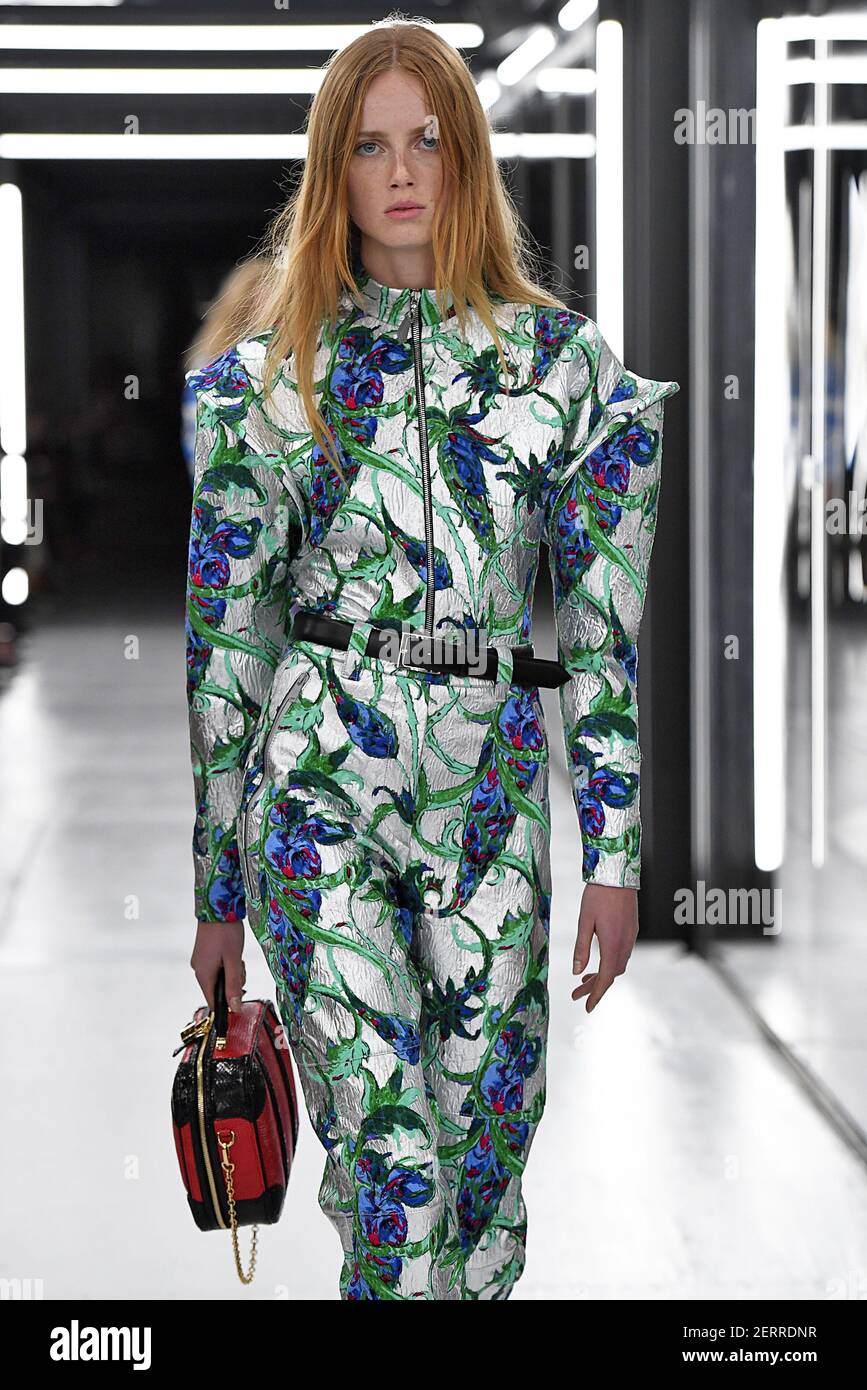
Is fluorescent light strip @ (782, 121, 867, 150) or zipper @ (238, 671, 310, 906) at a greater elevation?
fluorescent light strip @ (782, 121, 867, 150)

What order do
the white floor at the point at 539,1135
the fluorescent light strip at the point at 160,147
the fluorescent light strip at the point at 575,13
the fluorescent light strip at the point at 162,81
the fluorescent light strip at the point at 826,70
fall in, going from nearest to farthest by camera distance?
the white floor at the point at 539,1135 < the fluorescent light strip at the point at 826,70 < the fluorescent light strip at the point at 575,13 < the fluorescent light strip at the point at 162,81 < the fluorescent light strip at the point at 160,147

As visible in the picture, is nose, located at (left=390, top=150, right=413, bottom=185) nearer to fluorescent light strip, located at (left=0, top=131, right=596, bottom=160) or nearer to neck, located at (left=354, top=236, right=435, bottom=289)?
neck, located at (left=354, top=236, right=435, bottom=289)

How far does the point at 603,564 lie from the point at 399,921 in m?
0.40

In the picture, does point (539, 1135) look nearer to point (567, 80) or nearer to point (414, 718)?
point (414, 718)

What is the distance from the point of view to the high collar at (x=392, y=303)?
1.79m


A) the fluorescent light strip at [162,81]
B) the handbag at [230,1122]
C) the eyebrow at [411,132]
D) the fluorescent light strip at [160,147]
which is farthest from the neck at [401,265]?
the fluorescent light strip at [160,147]

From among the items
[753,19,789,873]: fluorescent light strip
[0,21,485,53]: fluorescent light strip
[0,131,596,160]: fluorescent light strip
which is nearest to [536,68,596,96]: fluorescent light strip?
[0,21,485,53]: fluorescent light strip

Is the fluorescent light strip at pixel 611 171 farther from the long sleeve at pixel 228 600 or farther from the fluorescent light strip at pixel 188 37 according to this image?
the long sleeve at pixel 228 600

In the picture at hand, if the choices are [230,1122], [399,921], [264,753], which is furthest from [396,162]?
[230,1122]

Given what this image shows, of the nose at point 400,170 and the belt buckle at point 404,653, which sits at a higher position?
the nose at point 400,170

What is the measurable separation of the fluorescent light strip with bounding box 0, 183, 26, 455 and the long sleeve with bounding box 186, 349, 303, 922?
6919 millimetres

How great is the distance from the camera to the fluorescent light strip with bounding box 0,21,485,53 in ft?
21.8

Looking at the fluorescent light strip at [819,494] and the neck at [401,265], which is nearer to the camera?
the neck at [401,265]
